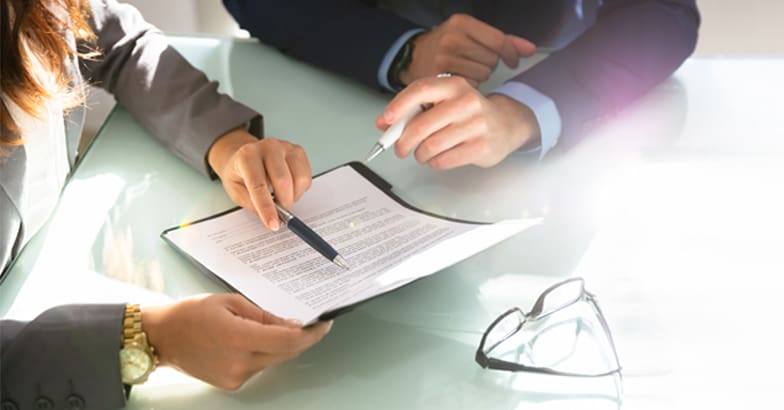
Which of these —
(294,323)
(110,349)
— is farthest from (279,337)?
(110,349)

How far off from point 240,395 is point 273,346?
57mm

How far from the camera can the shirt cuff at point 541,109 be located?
1183 millimetres

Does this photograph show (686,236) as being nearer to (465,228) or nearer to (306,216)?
(465,228)

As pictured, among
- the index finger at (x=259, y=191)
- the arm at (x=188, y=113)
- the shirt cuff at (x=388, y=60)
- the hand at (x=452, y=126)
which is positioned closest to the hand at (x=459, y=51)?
the shirt cuff at (x=388, y=60)

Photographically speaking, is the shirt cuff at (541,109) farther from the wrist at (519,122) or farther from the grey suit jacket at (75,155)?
the grey suit jacket at (75,155)

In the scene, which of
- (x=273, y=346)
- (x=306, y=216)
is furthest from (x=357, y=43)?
(x=273, y=346)

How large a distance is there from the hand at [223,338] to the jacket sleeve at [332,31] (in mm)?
→ 617

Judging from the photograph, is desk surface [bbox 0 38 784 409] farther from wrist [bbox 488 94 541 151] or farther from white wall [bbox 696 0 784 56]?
white wall [bbox 696 0 784 56]

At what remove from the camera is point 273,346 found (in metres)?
0.77

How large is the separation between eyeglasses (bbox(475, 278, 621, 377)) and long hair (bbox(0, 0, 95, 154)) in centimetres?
53

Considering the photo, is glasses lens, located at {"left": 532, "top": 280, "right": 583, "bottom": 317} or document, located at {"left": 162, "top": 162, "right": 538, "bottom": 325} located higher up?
document, located at {"left": 162, "top": 162, "right": 538, "bottom": 325}

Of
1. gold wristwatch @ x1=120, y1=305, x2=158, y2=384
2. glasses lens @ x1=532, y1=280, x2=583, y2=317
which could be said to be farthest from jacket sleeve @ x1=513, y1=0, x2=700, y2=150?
gold wristwatch @ x1=120, y1=305, x2=158, y2=384

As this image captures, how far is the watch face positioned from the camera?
772mm

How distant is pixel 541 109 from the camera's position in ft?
3.96
